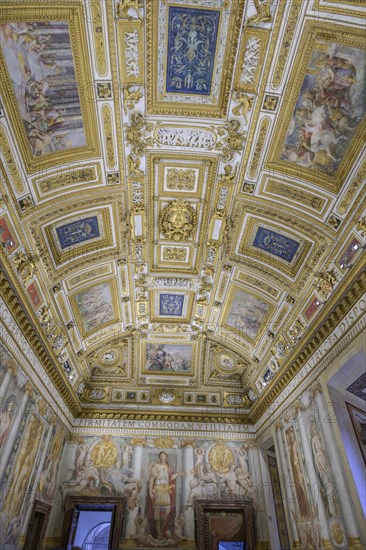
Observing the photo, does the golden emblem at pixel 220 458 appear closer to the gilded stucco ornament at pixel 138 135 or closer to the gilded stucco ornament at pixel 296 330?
the gilded stucco ornament at pixel 296 330

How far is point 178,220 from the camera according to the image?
37.1ft

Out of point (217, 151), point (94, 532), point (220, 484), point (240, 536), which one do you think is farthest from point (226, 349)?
point (94, 532)

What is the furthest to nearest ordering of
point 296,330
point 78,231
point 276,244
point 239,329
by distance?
point 239,329 → point 296,330 → point 276,244 → point 78,231

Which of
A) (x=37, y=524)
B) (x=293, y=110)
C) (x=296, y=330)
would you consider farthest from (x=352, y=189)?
(x=37, y=524)

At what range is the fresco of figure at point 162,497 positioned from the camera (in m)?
13.8

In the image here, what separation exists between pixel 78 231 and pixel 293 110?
6927 mm

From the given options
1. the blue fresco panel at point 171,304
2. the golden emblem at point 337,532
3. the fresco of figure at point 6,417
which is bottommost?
the golden emblem at point 337,532

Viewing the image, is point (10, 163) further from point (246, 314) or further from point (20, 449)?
point (246, 314)

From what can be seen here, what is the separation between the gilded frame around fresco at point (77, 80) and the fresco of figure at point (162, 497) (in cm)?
1289

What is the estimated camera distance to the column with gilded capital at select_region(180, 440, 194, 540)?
1378cm

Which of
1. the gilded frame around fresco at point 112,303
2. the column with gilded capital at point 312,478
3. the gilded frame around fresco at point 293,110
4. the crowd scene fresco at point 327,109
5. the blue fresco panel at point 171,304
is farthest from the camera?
the blue fresco panel at point 171,304

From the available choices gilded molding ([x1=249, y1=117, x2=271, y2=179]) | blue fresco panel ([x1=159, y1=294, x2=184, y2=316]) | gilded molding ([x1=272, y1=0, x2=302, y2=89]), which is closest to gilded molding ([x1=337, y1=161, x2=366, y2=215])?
gilded molding ([x1=249, y1=117, x2=271, y2=179])

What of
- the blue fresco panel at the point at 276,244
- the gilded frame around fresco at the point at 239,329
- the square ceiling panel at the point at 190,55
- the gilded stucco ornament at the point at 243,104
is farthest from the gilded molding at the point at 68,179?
the gilded frame around fresco at the point at 239,329

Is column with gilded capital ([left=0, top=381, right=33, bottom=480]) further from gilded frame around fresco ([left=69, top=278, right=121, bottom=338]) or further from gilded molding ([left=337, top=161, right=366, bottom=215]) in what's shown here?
gilded molding ([left=337, top=161, right=366, bottom=215])
